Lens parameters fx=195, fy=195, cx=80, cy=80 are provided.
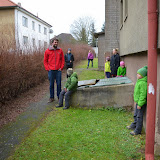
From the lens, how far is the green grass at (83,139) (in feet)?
11.0

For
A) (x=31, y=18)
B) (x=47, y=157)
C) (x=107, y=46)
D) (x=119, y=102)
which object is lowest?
(x=47, y=157)

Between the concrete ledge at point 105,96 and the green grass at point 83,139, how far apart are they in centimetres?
39

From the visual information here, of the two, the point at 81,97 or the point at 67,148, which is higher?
the point at 81,97

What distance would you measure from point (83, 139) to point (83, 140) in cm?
4

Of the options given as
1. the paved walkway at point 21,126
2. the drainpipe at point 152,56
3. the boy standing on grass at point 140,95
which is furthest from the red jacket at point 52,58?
the drainpipe at point 152,56

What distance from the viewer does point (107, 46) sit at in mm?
11805

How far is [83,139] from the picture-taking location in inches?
154

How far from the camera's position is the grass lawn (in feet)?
11.0

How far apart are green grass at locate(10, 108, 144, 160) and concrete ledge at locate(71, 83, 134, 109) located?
386mm

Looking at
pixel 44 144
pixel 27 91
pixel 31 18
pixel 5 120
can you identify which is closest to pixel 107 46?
pixel 27 91

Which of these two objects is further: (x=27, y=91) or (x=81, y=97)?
(x=27, y=91)

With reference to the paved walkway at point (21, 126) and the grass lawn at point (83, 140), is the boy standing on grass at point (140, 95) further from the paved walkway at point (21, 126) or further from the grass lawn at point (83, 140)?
the paved walkway at point (21, 126)

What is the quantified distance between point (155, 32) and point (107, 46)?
9.16 meters

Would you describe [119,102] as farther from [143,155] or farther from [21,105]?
[21,105]
